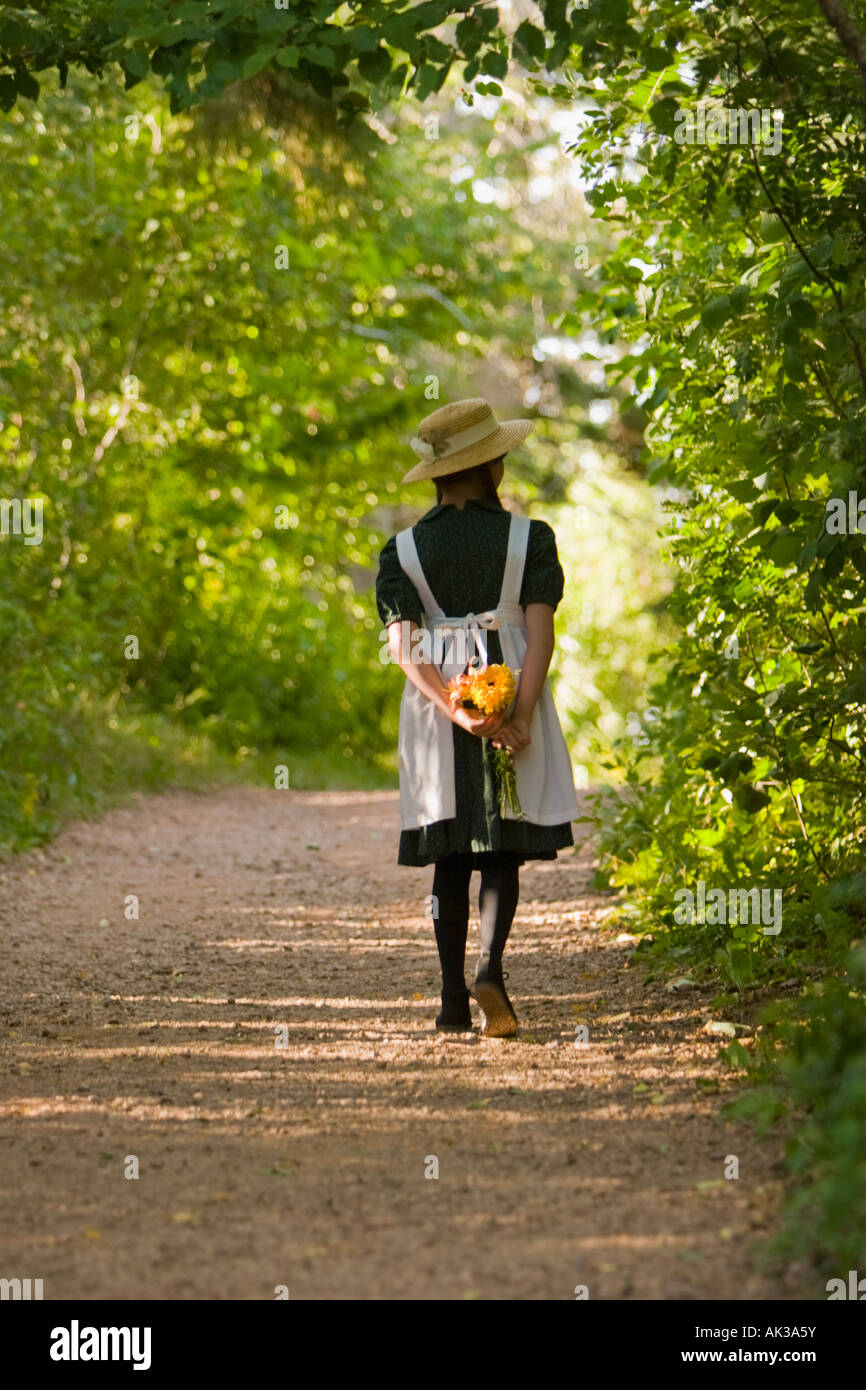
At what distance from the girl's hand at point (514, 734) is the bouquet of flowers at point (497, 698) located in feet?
0.13

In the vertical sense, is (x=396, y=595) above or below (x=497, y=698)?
above

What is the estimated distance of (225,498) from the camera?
1590cm

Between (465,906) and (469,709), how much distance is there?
25.0 inches

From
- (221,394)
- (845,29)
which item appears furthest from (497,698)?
(221,394)

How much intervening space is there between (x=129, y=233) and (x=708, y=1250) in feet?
39.5

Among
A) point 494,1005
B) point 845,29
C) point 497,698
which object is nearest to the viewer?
point 845,29

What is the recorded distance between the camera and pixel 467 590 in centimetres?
494

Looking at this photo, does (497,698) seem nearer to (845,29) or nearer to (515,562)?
(515,562)

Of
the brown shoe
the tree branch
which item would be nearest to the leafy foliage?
the brown shoe

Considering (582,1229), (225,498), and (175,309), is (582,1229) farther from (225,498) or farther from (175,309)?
(225,498)

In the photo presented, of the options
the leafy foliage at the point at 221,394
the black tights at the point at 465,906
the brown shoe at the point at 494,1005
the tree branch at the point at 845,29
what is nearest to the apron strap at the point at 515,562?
the black tights at the point at 465,906

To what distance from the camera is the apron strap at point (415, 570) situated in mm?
4934

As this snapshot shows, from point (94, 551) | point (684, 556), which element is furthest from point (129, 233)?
point (684, 556)

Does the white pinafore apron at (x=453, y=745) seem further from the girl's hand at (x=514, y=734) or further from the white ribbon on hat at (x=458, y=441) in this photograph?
the white ribbon on hat at (x=458, y=441)
